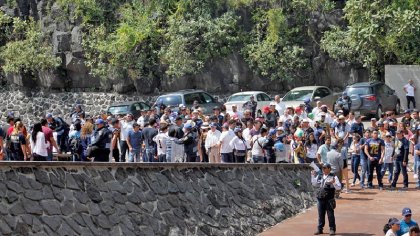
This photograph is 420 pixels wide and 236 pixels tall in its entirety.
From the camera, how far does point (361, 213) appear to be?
870 inches

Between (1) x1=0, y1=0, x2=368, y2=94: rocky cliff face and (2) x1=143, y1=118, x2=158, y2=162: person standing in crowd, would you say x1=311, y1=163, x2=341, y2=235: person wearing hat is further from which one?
(1) x1=0, y1=0, x2=368, y2=94: rocky cliff face

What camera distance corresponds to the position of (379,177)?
24328 millimetres

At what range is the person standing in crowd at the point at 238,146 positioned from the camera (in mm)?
23484

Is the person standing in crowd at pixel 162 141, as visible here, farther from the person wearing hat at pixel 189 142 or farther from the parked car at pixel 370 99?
the parked car at pixel 370 99

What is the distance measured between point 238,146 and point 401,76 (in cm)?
1534

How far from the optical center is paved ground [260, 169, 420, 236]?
68.4ft

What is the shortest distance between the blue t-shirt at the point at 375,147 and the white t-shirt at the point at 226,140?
11.3 ft

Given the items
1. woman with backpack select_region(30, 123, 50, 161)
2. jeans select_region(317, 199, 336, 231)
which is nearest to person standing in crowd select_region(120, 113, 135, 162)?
woman with backpack select_region(30, 123, 50, 161)

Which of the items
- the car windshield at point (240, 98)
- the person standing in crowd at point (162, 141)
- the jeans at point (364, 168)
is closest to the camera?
the person standing in crowd at point (162, 141)

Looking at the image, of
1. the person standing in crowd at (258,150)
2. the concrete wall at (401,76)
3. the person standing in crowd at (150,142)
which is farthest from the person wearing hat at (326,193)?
the concrete wall at (401,76)

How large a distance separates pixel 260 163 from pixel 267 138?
953mm

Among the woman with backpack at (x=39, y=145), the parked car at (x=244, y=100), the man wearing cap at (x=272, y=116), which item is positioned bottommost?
the woman with backpack at (x=39, y=145)

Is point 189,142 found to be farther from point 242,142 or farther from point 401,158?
point 401,158

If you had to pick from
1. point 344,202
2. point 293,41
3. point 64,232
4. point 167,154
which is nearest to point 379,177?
point 344,202
